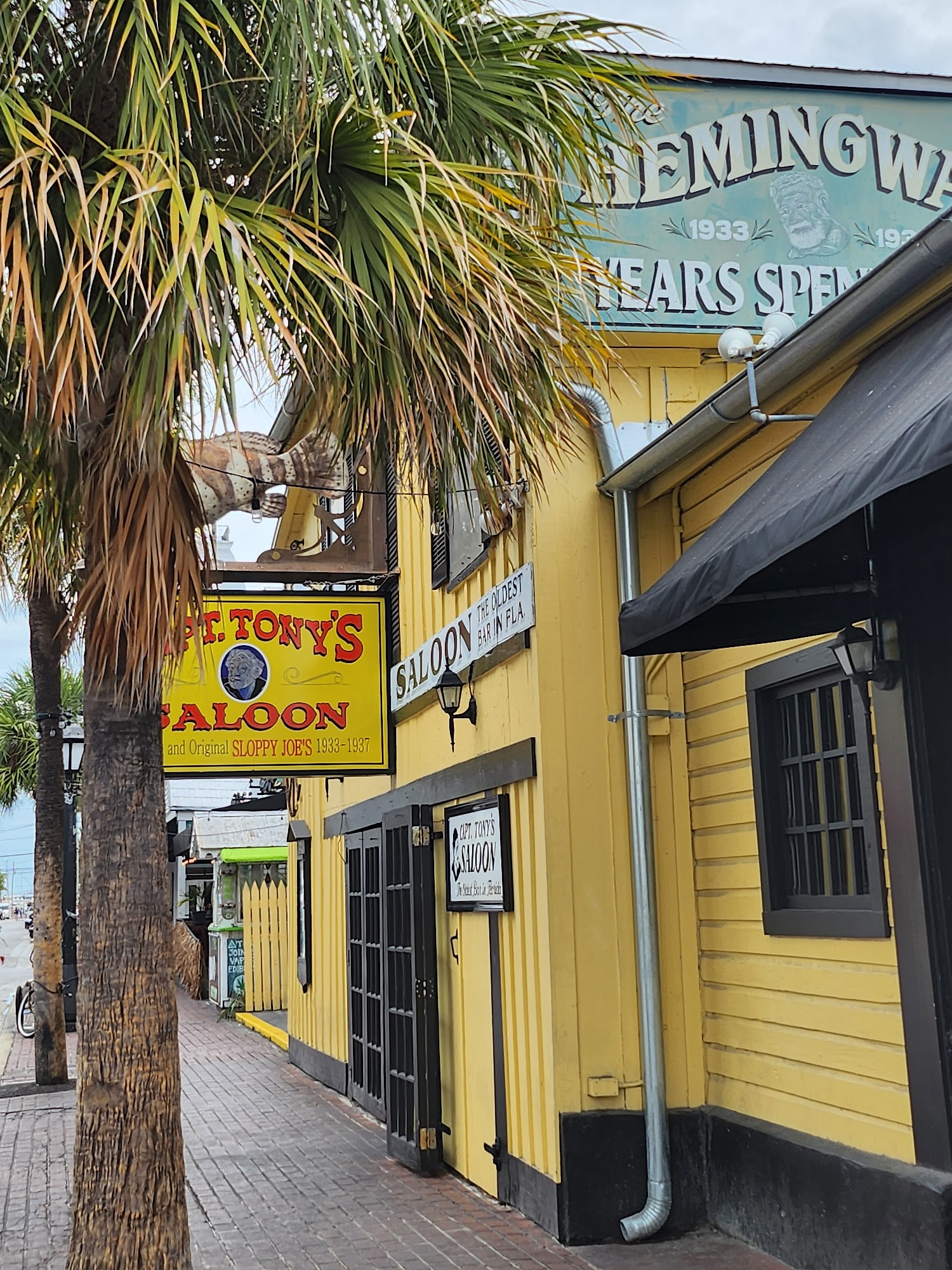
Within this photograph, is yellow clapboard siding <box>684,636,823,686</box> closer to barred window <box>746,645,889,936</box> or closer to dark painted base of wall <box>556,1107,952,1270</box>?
barred window <box>746,645,889,936</box>

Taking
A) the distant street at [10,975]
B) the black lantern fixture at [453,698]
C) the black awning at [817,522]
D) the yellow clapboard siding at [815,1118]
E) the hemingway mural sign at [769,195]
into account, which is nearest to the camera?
the black awning at [817,522]

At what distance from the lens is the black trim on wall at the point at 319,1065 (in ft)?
38.7

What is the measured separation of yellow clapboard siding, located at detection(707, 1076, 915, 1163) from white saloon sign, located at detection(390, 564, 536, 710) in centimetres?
253

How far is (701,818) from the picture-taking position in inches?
273

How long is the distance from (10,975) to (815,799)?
37.1 metres

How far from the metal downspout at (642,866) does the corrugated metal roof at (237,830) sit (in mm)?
14073

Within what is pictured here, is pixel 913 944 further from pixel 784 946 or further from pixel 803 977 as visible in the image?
pixel 784 946

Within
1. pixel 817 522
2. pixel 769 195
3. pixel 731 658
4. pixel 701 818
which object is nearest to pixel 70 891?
pixel 701 818

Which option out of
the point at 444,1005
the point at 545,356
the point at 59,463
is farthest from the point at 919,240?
the point at 444,1005

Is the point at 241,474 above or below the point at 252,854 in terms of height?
above

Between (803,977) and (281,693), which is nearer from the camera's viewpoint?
(803,977)

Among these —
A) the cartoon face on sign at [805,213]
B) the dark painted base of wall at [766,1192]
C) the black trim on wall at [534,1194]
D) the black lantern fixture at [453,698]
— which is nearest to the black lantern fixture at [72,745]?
the black lantern fixture at [453,698]

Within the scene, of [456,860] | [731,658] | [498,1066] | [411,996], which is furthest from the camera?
[411,996]

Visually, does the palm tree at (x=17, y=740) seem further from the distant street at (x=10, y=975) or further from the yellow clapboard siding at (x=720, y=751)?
the yellow clapboard siding at (x=720, y=751)
